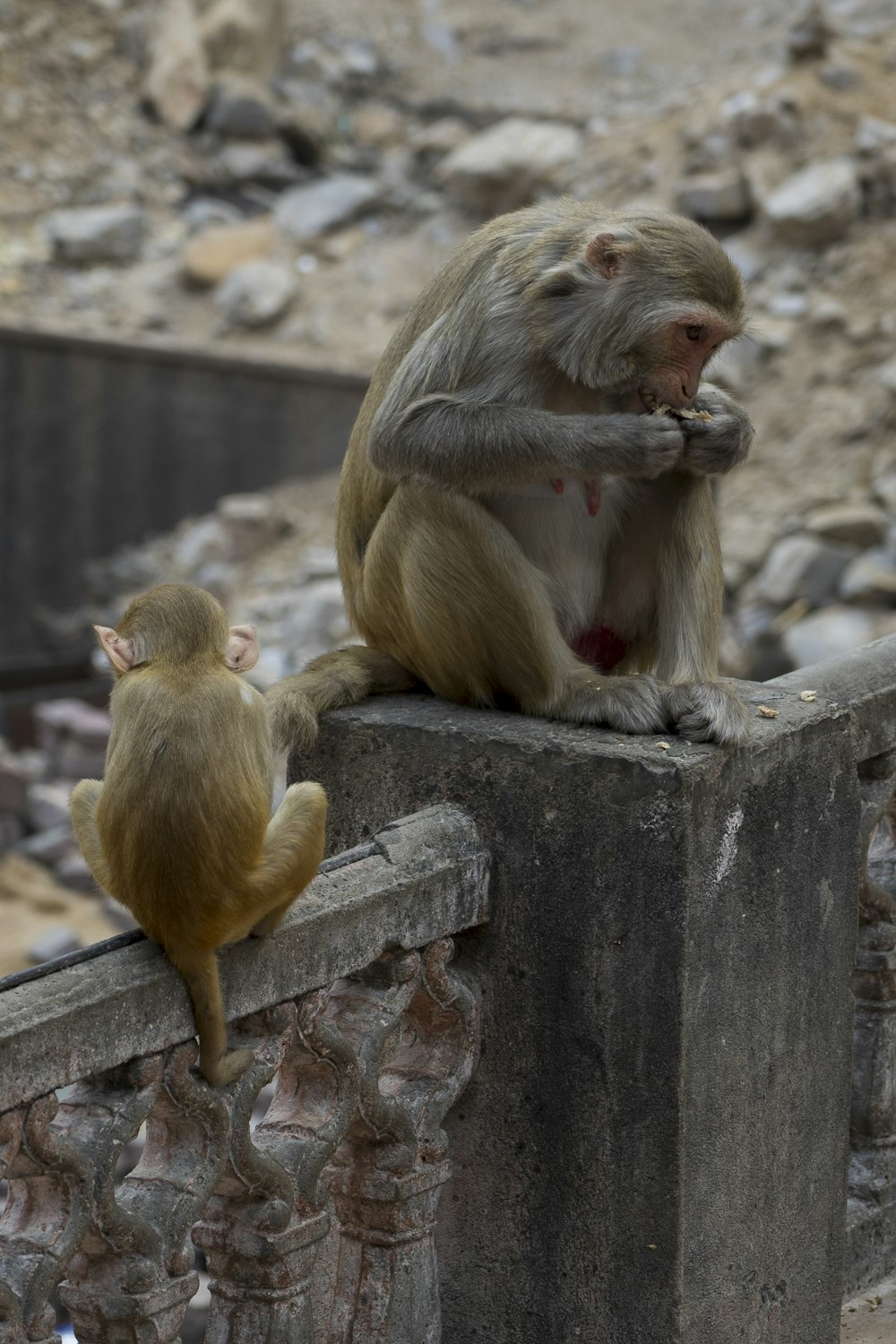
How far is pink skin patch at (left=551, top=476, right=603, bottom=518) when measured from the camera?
3.16 meters

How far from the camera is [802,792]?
2658mm

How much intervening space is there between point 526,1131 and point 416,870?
462 mm

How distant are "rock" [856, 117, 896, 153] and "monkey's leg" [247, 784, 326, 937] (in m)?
15.4

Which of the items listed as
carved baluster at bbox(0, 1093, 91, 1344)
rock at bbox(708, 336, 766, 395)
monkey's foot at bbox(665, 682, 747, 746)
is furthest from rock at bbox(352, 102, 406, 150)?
carved baluster at bbox(0, 1093, 91, 1344)

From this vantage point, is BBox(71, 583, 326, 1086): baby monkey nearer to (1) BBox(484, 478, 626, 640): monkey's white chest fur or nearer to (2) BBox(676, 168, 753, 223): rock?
(1) BBox(484, 478, 626, 640): monkey's white chest fur

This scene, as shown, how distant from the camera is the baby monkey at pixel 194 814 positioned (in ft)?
6.68

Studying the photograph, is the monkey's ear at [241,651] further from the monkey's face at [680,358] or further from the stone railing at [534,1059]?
the monkey's face at [680,358]

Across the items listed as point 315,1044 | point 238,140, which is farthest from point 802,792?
point 238,140

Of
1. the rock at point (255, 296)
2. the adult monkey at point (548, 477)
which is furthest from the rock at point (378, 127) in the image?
the adult monkey at point (548, 477)

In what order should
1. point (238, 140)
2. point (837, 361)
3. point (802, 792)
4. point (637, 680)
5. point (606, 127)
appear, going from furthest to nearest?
1. point (238, 140)
2. point (606, 127)
3. point (837, 361)
4. point (637, 680)
5. point (802, 792)

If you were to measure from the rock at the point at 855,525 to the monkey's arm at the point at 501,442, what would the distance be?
412 inches

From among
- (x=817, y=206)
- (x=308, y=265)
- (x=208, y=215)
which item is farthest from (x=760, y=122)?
(x=208, y=215)

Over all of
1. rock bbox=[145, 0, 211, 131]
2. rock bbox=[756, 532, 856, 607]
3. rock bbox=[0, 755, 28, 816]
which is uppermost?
rock bbox=[145, 0, 211, 131]

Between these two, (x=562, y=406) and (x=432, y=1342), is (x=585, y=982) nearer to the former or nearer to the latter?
(x=432, y=1342)
